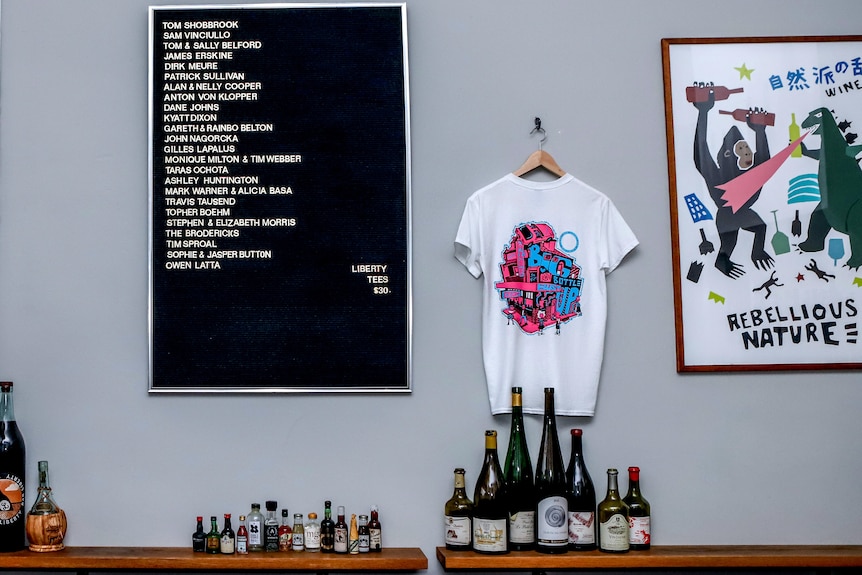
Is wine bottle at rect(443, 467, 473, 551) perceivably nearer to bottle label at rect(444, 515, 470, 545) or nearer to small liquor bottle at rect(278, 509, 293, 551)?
bottle label at rect(444, 515, 470, 545)

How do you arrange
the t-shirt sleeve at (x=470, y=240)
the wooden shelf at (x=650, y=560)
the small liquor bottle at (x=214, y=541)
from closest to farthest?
the wooden shelf at (x=650, y=560) → the small liquor bottle at (x=214, y=541) → the t-shirt sleeve at (x=470, y=240)

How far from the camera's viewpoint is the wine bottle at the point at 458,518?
2.12 metres

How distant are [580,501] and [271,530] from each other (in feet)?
2.57

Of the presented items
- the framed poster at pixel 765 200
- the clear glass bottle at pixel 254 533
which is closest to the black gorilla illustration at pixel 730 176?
the framed poster at pixel 765 200

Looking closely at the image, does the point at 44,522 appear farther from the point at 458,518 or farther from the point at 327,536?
the point at 458,518

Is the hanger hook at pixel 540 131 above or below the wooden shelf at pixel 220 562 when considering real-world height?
above

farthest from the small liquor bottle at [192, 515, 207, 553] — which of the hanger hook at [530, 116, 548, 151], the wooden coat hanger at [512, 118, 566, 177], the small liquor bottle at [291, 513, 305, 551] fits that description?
the hanger hook at [530, 116, 548, 151]

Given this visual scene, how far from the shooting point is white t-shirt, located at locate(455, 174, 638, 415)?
2.22 m

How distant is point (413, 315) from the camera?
2.26 metres

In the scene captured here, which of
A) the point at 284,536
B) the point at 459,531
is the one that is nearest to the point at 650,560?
the point at 459,531

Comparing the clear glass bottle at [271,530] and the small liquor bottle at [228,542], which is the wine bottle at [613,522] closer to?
the clear glass bottle at [271,530]

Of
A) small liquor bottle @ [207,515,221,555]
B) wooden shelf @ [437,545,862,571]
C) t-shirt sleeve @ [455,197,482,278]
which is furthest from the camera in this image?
t-shirt sleeve @ [455,197,482,278]

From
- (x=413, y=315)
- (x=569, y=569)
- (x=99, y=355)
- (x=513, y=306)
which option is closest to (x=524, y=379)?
(x=513, y=306)

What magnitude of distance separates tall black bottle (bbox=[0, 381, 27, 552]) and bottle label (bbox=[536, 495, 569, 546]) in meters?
1.31
